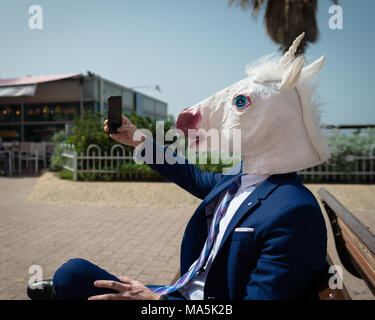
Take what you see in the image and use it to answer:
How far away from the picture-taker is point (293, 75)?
1237 millimetres

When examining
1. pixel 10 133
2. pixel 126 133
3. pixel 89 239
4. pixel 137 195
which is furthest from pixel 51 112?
pixel 126 133

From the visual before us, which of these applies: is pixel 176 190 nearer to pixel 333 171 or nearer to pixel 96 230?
pixel 96 230

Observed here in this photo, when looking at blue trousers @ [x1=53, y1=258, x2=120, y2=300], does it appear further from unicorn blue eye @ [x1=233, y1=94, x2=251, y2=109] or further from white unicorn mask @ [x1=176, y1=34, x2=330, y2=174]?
unicorn blue eye @ [x1=233, y1=94, x2=251, y2=109]

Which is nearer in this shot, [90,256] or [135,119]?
[90,256]

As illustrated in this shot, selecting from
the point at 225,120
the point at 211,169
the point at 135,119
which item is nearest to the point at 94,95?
the point at 135,119

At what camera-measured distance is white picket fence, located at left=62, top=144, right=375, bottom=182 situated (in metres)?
8.35

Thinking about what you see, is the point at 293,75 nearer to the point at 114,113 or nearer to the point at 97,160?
the point at 114,113

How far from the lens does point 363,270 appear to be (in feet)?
5.84

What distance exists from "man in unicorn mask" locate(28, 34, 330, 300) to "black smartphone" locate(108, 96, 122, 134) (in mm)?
315

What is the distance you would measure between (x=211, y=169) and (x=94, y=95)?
28.4 ft

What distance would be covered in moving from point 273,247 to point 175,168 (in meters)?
0.86

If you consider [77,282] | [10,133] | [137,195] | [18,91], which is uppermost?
[18,91]

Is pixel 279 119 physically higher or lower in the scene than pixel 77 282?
higher
